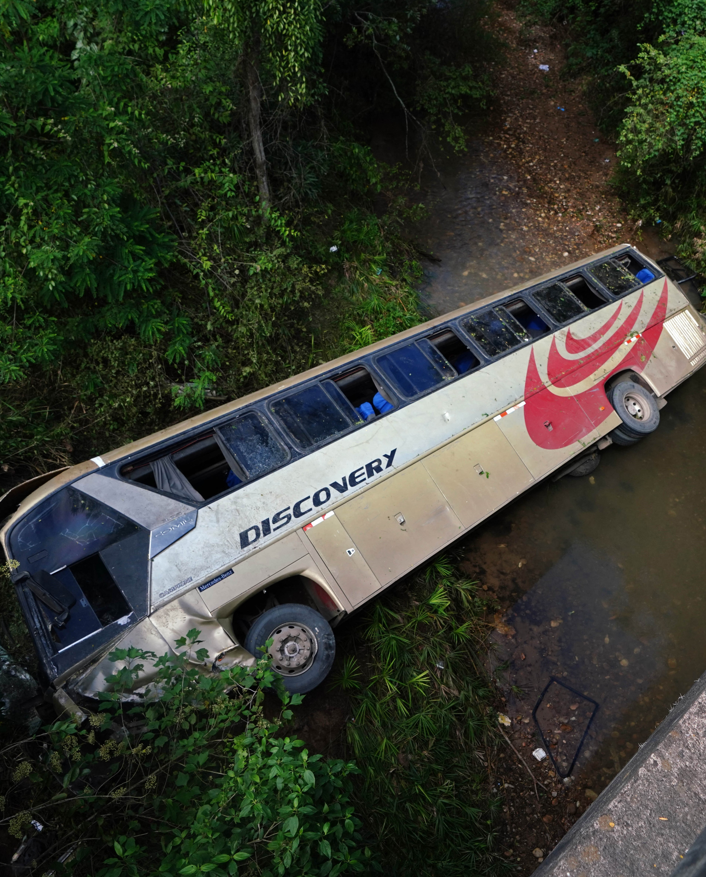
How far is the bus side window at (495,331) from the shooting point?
6715 mm

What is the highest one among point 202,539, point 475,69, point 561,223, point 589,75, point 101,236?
point 475,69

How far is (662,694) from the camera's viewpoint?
5.89 m

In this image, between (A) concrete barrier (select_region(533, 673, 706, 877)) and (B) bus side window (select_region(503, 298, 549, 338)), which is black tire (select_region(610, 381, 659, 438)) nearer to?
(B) bus side window (select_region(503, 298, 549, 338))

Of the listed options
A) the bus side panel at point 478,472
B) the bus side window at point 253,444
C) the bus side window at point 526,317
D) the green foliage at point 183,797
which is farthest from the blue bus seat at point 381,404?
the green foliage at point 183,797

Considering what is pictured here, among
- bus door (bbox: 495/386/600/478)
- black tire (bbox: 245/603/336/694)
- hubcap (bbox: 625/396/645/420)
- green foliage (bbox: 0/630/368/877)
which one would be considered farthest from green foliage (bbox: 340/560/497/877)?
hubcap (bbox: 625/396/645/420)

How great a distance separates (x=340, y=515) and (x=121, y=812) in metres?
2.78

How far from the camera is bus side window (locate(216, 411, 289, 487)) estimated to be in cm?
530

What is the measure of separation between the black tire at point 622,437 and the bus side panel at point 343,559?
13.3 feet

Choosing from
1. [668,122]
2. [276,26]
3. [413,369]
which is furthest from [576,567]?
[668,122]

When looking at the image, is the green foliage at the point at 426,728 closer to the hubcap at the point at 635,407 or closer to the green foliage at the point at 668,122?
the hubcap at the point at 635,407

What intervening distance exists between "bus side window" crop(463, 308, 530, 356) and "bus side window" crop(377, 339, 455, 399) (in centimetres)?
63

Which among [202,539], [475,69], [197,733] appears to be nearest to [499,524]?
[202,539]

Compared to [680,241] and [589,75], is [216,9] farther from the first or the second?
[589,75]

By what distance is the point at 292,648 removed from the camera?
4.90 metres
